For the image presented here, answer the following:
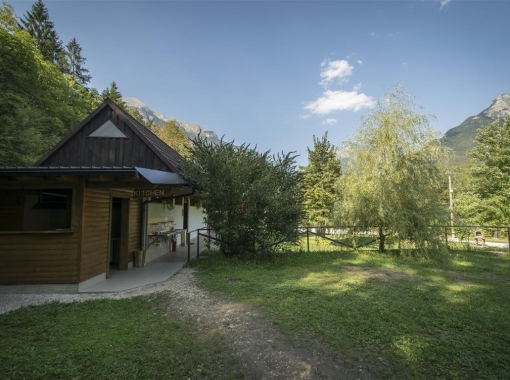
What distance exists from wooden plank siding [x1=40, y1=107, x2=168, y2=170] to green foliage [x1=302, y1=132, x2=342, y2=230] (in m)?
17.7

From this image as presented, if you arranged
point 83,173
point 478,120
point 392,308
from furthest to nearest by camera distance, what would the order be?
1. point 478,120
2. point 83,173
3. point 392,308

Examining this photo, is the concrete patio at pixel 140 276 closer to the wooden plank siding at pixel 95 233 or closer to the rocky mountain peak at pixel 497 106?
the wooden plank siding at pixel 95 233

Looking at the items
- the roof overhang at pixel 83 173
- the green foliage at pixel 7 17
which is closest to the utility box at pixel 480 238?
the roof overhang at pixel 83 173

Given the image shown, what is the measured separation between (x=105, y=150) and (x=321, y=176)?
69.8 ft

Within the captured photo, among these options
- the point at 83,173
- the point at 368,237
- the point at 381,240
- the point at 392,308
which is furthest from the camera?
the point at 368,237

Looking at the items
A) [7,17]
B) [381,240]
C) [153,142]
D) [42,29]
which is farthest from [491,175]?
[42,29]

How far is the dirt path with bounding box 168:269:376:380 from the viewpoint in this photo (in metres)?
2.62

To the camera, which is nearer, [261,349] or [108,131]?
[261,349]

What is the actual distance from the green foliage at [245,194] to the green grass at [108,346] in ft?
13.5

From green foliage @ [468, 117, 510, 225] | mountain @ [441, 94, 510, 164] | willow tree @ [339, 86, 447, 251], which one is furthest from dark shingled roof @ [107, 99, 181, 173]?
mountain @ [441, 94, 510, 164]

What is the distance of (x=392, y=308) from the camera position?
14.2ft

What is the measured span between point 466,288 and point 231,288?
5.24 metres

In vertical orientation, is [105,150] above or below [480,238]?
above

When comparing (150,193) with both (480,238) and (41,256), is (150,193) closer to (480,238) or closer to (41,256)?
(41,256)
